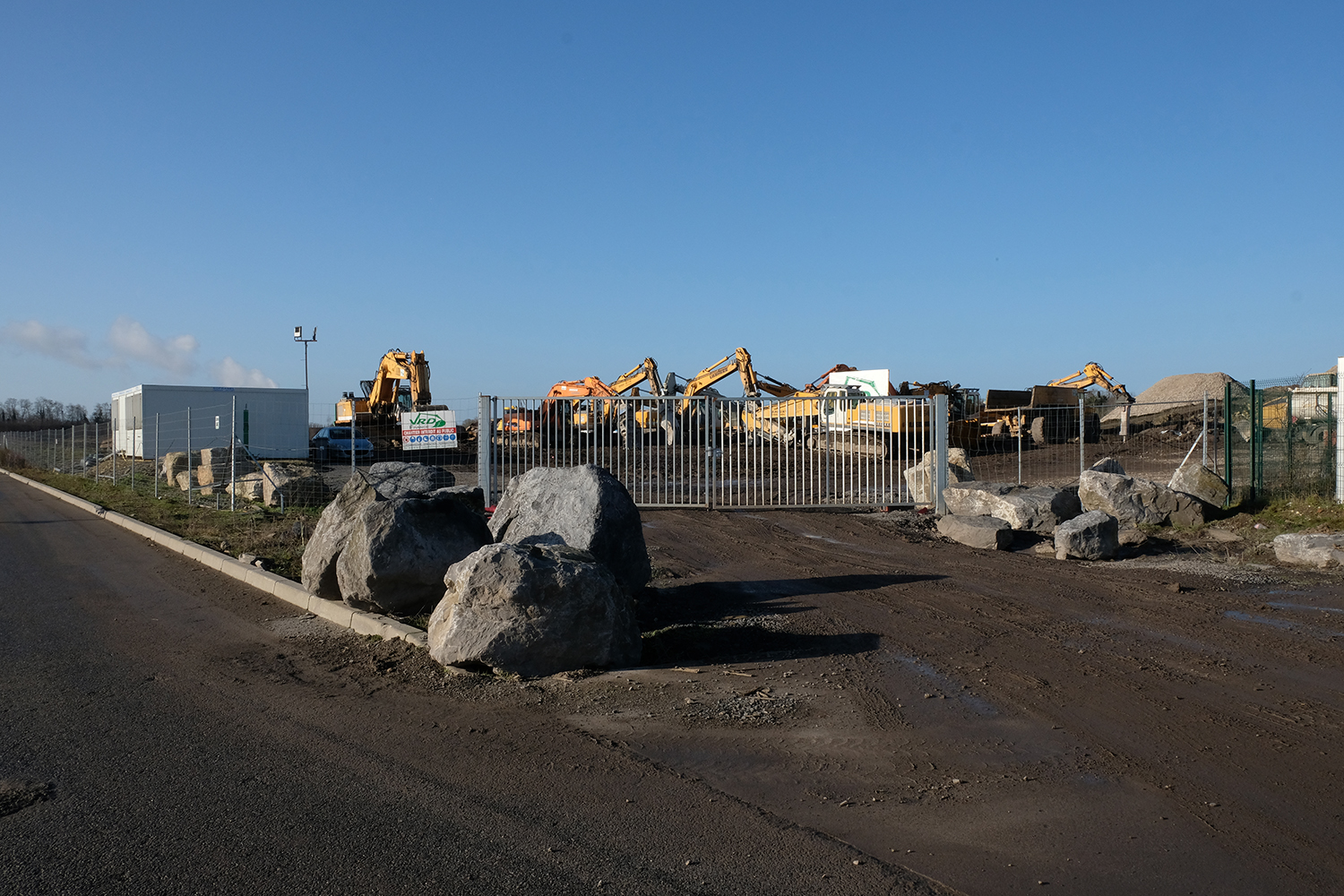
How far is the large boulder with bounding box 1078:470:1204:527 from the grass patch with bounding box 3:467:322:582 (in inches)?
448

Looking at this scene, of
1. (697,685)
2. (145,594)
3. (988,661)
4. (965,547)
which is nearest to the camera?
(697,685)

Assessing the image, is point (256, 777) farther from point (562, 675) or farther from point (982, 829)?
point (982, 829)

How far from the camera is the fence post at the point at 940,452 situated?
16.4 meters

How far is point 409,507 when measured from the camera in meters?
8.36

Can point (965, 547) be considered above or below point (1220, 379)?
below

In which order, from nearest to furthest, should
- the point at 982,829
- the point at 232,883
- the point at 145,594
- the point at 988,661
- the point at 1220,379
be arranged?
the point at 232,883
the point at 982,829
the point at 988,661
the point at 145,594
the point at 1220,379

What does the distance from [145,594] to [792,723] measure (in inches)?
312

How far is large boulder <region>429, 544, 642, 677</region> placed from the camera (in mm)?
6527

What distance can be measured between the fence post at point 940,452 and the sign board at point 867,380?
49.2 ft

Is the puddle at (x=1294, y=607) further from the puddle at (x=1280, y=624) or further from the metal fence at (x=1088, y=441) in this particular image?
the metal fence at (x=1088, y=441)

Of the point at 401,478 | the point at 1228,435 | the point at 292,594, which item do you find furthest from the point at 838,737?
the point at 1228,435

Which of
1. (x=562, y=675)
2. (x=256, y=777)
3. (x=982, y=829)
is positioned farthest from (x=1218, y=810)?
(x=256, y=777)

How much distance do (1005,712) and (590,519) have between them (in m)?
4.56

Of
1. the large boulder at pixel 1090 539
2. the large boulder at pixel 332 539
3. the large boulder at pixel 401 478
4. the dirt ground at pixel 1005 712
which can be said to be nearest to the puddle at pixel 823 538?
the large boulder at pixel 1090 539
